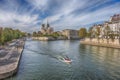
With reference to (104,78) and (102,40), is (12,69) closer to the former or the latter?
(104,78)

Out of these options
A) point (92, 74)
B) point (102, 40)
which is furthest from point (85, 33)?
point (92, 74)

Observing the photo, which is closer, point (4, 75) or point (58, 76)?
point (4, 75)

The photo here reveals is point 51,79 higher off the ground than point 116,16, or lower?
lower

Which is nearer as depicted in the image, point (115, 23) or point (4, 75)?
point (4, 75)

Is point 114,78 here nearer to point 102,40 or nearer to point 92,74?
point 92,74

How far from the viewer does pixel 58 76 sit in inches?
1158

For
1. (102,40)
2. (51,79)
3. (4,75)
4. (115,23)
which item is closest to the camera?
(4,75)

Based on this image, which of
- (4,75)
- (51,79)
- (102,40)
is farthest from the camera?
(102,40)

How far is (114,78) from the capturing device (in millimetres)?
28562

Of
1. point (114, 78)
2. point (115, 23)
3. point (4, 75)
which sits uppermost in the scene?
point (115, 23)

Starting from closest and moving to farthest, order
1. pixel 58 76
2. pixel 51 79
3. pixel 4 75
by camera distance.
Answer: pixel 4 75 < pixel 51 79 < pixel 58 76

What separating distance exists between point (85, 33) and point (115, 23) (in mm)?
31572

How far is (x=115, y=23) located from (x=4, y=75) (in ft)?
465

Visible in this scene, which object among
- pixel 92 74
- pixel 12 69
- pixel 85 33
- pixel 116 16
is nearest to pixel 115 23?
pixel 116 16
